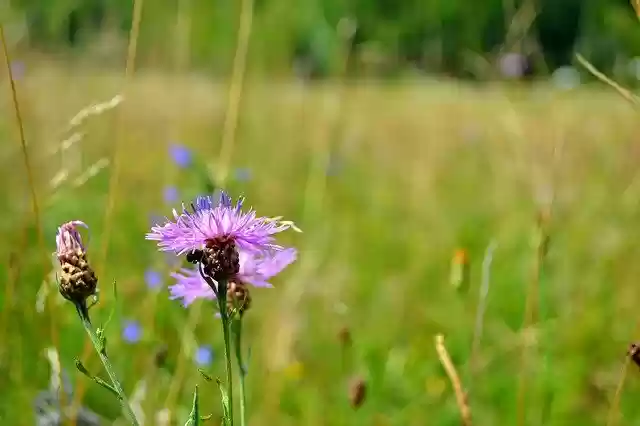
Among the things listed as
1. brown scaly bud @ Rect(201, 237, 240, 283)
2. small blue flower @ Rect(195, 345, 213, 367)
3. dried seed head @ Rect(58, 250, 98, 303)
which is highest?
small blue flower @ Rect(195, 345, 213, 367)

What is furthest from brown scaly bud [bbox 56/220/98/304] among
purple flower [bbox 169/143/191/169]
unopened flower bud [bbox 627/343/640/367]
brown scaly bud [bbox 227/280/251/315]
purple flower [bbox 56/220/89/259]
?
purple flower [bbox 169/143/191/169]

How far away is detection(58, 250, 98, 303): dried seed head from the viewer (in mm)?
368

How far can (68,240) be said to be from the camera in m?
0.39

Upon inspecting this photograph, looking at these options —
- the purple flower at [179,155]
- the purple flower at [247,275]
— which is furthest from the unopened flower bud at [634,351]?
the purple flower at [179,155]

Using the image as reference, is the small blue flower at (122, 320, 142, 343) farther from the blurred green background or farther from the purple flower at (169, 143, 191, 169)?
the purple flower at (169, 143, 191, 169)

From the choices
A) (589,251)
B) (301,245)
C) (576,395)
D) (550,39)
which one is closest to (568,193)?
(589,251)

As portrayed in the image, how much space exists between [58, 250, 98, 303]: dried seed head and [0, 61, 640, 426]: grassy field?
21 centimetres

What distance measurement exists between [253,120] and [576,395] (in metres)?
2.27

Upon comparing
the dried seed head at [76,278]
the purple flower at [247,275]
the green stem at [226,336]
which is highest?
the purple flower at [247,275]

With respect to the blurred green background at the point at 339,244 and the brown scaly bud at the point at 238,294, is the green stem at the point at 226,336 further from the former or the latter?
the blurred green background at the point at 339,244

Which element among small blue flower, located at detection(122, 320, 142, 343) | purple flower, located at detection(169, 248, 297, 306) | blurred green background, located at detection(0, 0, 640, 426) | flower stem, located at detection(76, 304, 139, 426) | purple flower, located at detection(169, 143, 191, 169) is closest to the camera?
flower stem, located at detection(76, 304, 139, 426)

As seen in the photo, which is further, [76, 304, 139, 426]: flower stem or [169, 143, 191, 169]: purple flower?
[169, 143, 191, 169]: purple flower

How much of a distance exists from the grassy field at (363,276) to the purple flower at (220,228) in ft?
0.79

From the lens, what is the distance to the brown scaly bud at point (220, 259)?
37 cm
